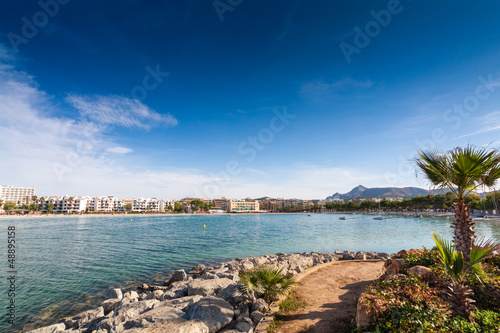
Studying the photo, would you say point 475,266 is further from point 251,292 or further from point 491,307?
point 251,292

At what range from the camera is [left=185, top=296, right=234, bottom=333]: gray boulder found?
5848 mm

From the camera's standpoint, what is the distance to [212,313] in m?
6.12

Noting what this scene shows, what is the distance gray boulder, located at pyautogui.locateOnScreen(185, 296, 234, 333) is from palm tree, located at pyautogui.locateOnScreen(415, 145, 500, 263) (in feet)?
24.8

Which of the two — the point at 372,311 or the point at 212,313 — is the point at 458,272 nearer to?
the point at 372,311

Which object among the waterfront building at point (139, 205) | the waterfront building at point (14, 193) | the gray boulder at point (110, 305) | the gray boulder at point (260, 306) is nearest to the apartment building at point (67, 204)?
the waterfront building at point (14, 193)

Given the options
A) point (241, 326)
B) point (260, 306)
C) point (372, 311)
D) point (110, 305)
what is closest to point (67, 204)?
point (110, 305)

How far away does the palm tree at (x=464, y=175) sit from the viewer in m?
7.40

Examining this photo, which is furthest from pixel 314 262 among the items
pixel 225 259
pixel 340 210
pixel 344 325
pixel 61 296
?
pixel 340 210

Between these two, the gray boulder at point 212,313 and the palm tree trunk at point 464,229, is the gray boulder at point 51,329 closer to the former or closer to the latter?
the gray boulder at point 212,313

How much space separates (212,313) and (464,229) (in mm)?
8204

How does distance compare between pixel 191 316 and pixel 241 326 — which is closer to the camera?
pixel 241 326

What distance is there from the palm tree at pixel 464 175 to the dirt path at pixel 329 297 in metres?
3.78

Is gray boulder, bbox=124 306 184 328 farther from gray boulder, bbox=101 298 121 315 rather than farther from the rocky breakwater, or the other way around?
gray boulder, bbox=101 298 121 315

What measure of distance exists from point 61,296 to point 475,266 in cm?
1734
